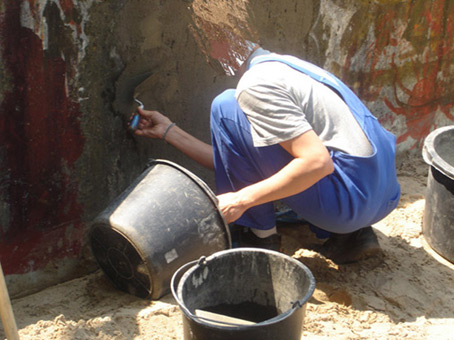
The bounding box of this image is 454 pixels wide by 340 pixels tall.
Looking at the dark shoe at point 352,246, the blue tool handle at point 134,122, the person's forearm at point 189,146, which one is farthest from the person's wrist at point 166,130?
the dark shoe at point 352,246

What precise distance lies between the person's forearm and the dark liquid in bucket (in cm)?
86

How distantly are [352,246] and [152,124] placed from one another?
1.21 metres

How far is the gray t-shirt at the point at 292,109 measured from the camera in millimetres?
2336

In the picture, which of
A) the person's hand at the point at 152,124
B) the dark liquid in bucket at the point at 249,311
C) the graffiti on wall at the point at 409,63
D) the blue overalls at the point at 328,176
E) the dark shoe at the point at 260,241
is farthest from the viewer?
the graffiti on wall at the point at 409,63

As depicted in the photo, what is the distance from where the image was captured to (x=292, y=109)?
7.70 ft

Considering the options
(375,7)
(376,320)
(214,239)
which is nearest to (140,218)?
(214,239)

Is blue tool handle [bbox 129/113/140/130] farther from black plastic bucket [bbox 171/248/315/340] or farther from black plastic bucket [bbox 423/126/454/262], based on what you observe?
black plastic bucket [bbox 423/126/454/262]

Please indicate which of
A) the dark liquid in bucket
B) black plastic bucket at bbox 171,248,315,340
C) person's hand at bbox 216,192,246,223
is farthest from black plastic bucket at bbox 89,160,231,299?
the dark liquid in bucket

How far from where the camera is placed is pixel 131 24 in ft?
8.76

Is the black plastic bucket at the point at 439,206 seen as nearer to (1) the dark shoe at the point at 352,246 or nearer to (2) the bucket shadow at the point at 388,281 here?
(2) the bucket shadow at the point at 388,281

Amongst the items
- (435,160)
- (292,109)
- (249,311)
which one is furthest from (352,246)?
(292,109)

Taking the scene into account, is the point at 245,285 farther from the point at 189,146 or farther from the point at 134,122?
the point at 134,122

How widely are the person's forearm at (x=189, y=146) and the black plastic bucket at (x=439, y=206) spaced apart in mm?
1253

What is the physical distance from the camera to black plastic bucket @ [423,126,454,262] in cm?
308
